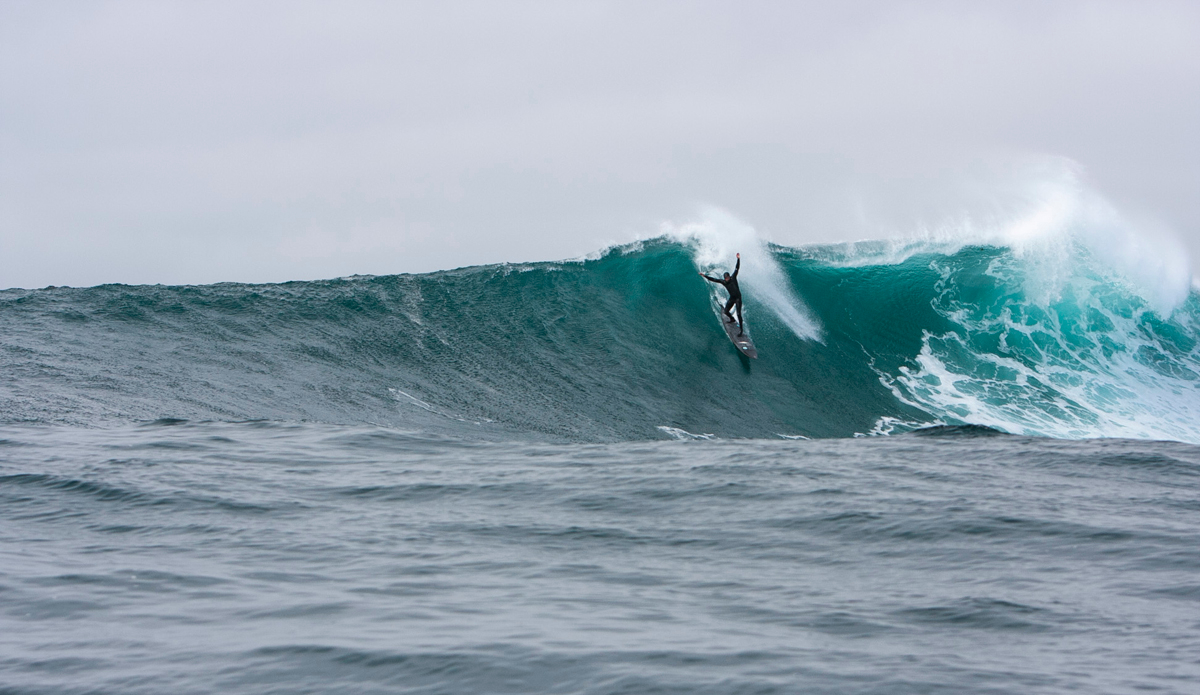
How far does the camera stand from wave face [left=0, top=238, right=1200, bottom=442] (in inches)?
469

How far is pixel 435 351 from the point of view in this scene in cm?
1456

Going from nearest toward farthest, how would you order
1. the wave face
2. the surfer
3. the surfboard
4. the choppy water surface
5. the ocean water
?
the choppy water surface < the ocean water < the wave face < the surfboard < the surfer

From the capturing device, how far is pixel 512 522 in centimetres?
626

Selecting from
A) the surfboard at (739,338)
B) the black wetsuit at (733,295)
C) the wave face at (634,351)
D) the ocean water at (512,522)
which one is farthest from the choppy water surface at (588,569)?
the black wetsuit at (733,295)

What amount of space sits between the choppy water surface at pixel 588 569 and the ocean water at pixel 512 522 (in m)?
0.03

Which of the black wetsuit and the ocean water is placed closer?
the ocean water

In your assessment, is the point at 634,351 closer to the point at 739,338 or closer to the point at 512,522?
the point at 739,338

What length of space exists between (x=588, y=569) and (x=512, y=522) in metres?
1.06

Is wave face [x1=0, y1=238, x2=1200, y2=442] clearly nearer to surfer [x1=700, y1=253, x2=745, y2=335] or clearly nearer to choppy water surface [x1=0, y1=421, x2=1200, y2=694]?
surfer [x1=700, y1=253, x2=745, y2=335]

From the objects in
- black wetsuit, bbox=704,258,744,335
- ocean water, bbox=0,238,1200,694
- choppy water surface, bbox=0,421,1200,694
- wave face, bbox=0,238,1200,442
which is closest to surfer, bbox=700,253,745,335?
black wetsuit, bbox=704,258,744,335

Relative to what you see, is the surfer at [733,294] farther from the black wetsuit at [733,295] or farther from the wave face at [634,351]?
the wave face at [634,351]

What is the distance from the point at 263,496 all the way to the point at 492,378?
7.31 m

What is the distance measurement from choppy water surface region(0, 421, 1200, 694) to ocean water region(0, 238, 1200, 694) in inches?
1.0

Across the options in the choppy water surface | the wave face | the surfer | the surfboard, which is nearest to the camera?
the choppy water surface
